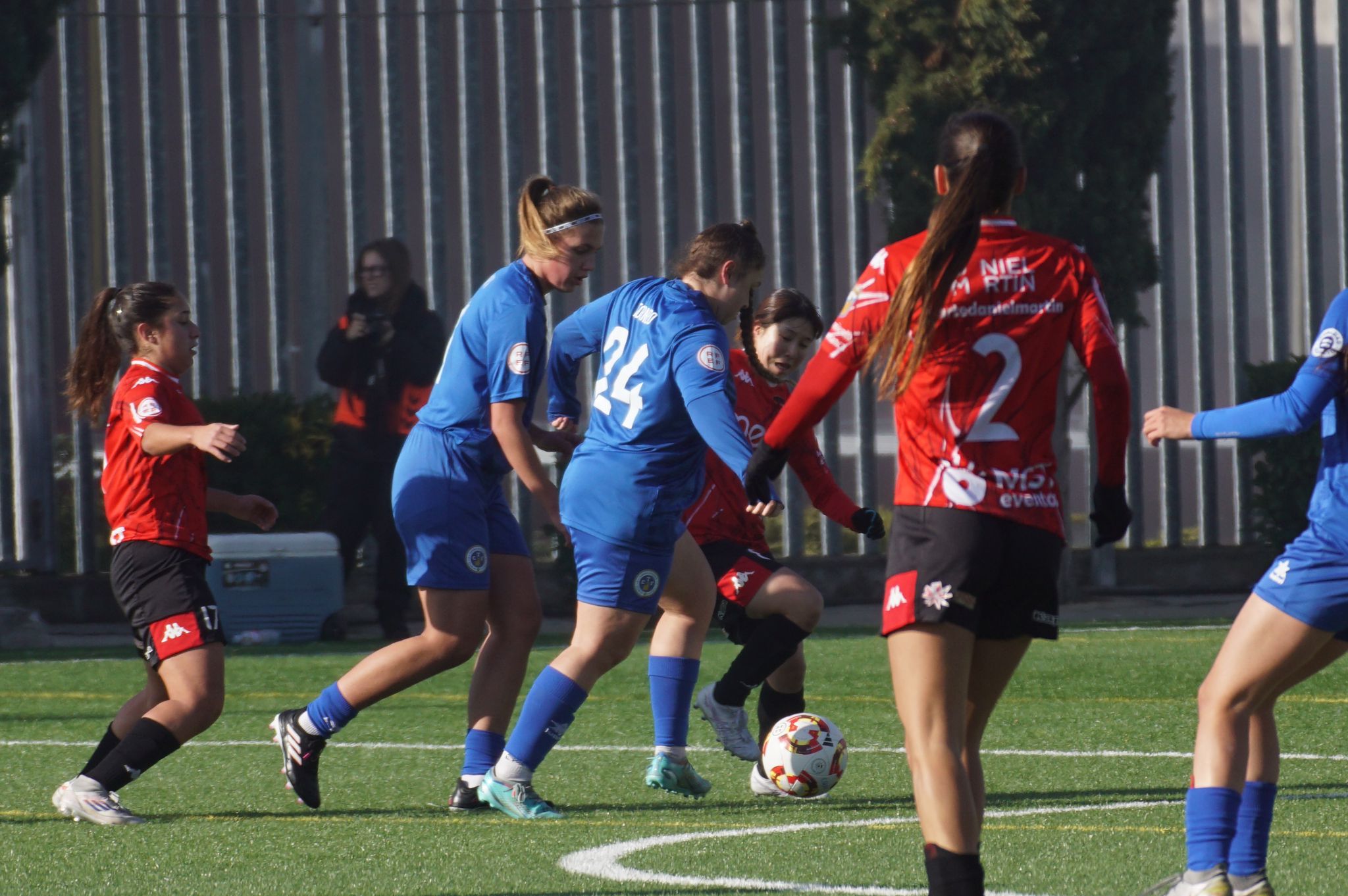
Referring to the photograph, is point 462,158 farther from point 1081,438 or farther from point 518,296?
point 518,296

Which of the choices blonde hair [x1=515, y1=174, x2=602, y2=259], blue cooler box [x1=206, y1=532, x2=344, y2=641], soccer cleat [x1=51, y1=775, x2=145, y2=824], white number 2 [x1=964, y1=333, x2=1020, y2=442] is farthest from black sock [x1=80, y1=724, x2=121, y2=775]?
blue cooler box [x1=206, y1=532, x2=344, y2=641]

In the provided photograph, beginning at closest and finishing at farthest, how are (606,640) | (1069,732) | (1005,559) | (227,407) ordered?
(1005,559), (606,640), (1069,732), (227,407)

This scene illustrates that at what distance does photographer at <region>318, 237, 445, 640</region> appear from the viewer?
12438 millimetres

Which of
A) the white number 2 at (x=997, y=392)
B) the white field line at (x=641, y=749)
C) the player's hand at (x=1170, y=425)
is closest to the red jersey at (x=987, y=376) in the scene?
the white number 2 at (x=997, y=392)

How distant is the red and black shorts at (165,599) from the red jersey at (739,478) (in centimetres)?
173

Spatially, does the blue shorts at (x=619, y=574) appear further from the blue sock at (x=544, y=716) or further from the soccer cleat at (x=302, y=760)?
the soccer cleat at (x=302, y=760)

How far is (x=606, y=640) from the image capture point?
572cm

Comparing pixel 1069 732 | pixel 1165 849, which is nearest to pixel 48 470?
pixel 1069 732

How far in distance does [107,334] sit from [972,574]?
325cm

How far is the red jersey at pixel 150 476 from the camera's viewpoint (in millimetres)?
5676

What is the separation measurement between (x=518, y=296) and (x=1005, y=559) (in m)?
2.42

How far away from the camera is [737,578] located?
6.64m

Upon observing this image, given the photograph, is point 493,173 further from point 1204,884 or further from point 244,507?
point 1204,884

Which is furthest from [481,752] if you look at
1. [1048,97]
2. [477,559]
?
[1048,97]
